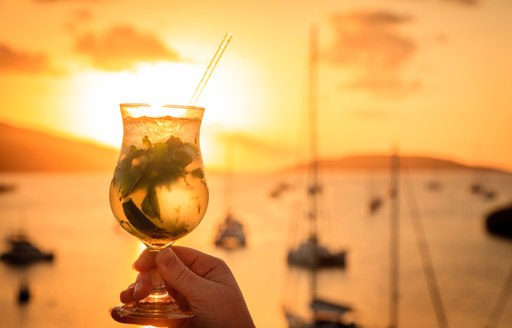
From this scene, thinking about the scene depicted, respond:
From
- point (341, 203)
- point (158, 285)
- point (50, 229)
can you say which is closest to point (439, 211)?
point (341, 203)

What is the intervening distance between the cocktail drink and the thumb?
5cm

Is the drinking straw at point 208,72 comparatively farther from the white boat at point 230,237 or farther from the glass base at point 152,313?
the white boat at point 230,237

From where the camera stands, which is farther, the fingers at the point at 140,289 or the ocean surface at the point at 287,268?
the ocean surface at the point at 287,268

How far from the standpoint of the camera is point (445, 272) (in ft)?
170

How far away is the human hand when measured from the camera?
7.54ft

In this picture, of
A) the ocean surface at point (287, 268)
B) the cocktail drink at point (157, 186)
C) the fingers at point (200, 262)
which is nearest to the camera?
the cocktail drink at point (157, 186)

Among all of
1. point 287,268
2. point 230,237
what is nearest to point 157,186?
point 287,268

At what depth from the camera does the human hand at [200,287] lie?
2.30 meters

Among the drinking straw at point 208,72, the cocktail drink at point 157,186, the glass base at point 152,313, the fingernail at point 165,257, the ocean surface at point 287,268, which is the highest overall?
the drinking straw at point 208,72

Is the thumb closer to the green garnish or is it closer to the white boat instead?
→ the green garnish

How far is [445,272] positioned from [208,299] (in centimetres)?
Result: 5123

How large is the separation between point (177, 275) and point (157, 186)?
10.2 inches

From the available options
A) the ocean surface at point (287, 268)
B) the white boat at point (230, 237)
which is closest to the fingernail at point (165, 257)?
the ocean surface at point (287, 268)

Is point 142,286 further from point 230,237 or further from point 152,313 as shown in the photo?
point 230,237
